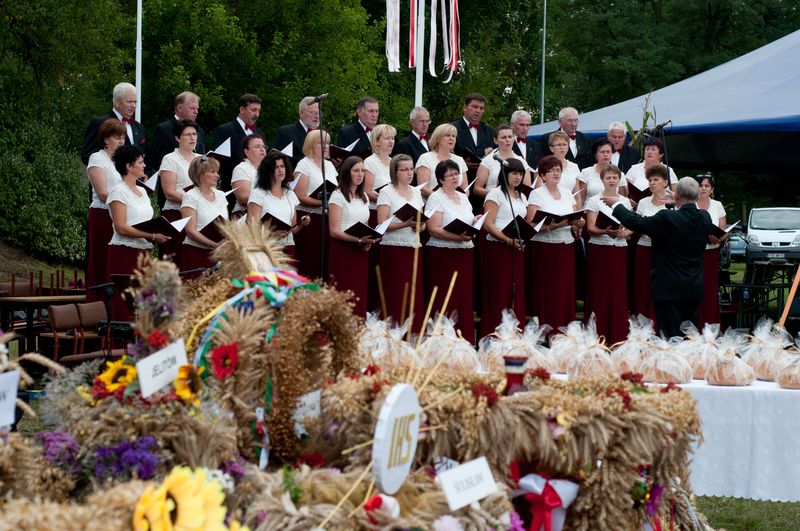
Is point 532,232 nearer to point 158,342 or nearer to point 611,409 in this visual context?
point 611,409

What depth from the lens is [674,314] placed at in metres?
10.0

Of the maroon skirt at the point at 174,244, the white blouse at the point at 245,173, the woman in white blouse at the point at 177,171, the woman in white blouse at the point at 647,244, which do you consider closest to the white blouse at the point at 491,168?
the woman in white blouse at the point at 647,244

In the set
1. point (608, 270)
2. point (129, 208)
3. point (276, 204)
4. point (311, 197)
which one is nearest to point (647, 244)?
point (608, 270)

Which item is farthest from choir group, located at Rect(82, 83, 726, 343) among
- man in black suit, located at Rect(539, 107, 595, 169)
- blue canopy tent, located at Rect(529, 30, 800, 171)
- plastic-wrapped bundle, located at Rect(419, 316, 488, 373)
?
blue canopy tent, located at Rect(529, 30, 800, 171)

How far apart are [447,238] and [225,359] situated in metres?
6.22

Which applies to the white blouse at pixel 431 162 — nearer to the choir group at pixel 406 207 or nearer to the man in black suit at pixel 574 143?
the choir group at pixel 406 207

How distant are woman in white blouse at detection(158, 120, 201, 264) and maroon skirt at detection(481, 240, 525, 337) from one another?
9.36ft

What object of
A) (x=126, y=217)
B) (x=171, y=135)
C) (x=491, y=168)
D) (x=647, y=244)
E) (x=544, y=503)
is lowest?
(x=544, y=503)

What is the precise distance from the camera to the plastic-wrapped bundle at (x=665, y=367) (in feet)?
21.1

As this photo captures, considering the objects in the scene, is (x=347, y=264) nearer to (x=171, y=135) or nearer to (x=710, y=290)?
(x=171, y=135)

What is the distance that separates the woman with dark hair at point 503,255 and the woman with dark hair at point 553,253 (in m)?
0.19

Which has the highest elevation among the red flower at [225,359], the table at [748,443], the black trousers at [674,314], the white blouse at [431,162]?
the white blouse at [431,162]

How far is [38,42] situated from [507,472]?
22.1 m

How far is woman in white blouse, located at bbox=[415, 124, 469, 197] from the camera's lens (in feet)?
34.8
